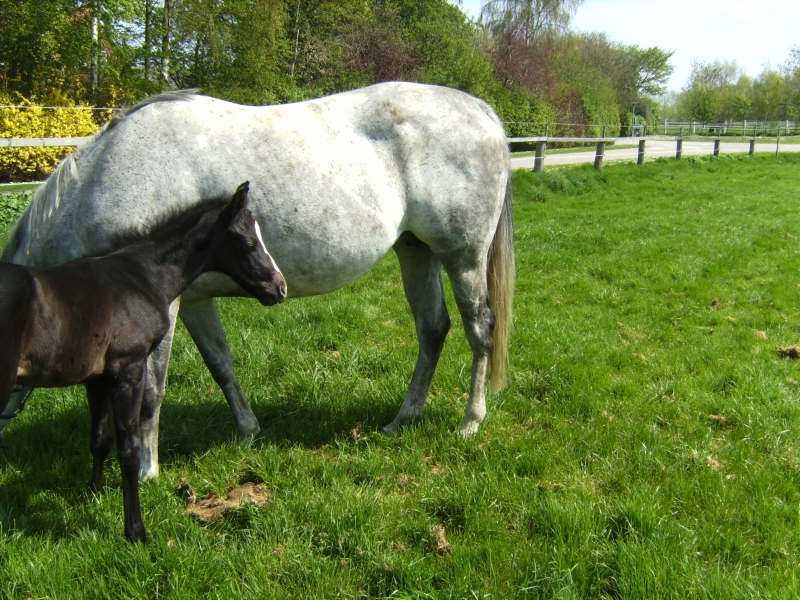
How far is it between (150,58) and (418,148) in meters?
16.4

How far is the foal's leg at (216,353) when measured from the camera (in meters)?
3.61

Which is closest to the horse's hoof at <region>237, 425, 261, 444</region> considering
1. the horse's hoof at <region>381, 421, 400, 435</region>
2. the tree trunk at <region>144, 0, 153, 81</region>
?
the horse's hoof at <region>381, 421, 400, 435</region>

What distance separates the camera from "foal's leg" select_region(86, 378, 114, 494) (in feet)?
8.93

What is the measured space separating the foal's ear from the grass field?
137cm

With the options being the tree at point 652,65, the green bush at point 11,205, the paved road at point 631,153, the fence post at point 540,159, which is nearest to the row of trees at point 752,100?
the tree at point 652,65

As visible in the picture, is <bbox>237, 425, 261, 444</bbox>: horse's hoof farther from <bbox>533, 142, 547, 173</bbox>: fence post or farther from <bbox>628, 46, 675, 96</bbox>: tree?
<bbox>628, 46, 675, 96</bbox>: tree

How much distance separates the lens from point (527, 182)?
43.5ft

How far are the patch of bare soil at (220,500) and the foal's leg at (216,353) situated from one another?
0.57 m

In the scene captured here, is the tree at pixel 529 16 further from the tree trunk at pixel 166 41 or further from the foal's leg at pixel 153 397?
the foal's leg at pixel 153 397

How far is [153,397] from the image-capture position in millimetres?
3139

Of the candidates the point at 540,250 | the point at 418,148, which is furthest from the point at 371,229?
the point at 540,250

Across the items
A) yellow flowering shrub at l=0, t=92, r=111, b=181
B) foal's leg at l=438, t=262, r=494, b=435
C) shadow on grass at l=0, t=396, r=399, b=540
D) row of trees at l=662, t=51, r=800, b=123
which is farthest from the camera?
row of trees at l=662, t=51, r=800, b=123

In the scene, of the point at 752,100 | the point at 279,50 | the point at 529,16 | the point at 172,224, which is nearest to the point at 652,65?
the point at 752,100

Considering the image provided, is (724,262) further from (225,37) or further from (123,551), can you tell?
(225,37)
